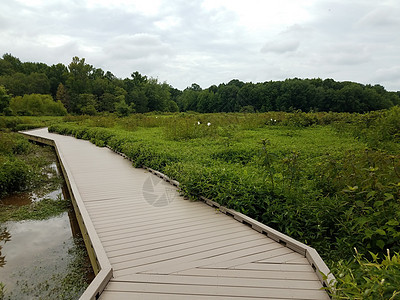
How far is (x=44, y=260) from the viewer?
392cm

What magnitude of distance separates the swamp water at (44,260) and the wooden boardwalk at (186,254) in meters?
0.53

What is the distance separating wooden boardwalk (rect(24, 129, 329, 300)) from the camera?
2281 millimetres

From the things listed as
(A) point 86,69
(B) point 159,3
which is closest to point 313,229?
(B) point 159,3

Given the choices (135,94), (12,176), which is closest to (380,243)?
(12,176)

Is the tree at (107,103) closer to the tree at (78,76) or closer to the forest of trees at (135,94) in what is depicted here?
the forest of trees at (135,94)

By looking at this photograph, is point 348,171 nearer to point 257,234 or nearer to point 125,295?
point 257,234

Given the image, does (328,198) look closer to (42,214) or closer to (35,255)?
(35,255)

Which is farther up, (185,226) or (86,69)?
(86,69)

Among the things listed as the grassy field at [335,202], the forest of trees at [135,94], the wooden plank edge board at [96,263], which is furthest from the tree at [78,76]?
Result: the wooden plank edge board at [96,263]

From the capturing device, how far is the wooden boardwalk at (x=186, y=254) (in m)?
2.28

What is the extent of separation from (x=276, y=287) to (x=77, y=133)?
15.1 m

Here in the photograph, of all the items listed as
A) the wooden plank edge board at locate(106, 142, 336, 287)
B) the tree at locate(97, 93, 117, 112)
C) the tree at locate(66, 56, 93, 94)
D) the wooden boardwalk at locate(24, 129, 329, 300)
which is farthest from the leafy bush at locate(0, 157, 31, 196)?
the tree at locate(66, 56, 93, 94)

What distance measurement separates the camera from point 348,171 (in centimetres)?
360

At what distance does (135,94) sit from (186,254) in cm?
4865
